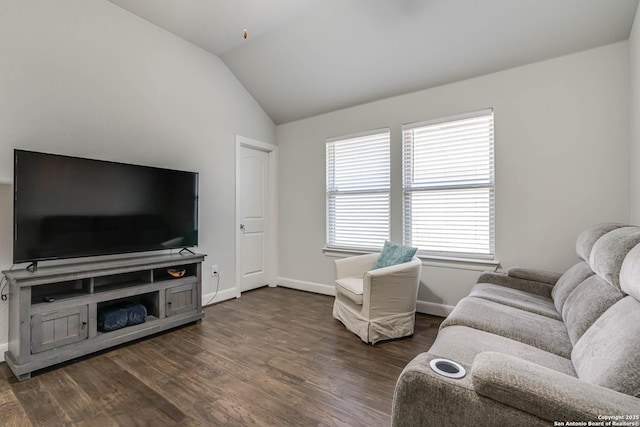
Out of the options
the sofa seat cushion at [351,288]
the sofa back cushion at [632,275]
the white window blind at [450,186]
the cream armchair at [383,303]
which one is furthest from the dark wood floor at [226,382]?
the sofa back cushion at [632,275]

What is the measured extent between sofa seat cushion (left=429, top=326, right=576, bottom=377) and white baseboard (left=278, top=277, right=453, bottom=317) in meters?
1.60

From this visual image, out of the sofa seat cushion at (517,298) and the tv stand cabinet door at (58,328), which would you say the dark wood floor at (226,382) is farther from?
the sofa seat cushion at (517,298)

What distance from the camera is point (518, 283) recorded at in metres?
2.46

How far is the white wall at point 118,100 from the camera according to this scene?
2.29 m

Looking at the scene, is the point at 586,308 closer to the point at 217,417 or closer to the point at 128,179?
the point at 217,417

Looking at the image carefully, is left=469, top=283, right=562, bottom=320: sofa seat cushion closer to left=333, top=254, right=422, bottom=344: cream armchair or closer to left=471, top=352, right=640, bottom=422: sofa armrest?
left=333, top=254, right=422, bottom=344: cream armchair

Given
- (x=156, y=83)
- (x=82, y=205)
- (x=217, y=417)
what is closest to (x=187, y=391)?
(x=217, y=417)

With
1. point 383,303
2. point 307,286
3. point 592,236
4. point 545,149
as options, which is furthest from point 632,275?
point 307,286

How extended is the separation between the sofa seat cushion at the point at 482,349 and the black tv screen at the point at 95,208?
105 inches

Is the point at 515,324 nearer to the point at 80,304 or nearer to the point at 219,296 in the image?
the point at 80,304

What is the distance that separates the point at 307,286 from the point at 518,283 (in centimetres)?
263

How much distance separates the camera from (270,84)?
154 inches

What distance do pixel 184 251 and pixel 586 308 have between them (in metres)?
3.46

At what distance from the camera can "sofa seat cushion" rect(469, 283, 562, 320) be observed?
1.97m
